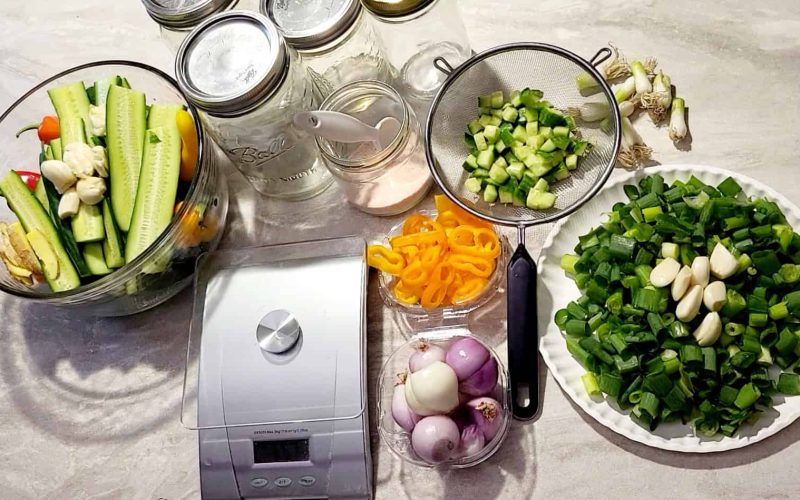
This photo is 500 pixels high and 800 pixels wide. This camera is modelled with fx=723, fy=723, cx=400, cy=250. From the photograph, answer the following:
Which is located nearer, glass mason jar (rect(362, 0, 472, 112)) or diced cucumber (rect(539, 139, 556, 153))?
diced cucumber (rect(539, 139, 556, 153))

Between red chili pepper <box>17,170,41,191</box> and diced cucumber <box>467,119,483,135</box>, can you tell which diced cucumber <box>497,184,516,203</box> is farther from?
red chili pepper <box>17,170,41,191</box>

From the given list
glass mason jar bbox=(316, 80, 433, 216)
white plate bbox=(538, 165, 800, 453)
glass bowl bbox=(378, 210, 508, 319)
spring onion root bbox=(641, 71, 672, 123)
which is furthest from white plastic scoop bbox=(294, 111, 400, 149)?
spring onion root bbox=(641, 71, 672, 123)

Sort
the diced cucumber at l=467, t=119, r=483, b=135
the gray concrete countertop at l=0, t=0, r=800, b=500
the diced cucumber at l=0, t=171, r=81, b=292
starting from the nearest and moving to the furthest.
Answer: the gray concrete countertop at l=0, t=0, r=800, b=500
the diced cucumber at l=0, t=171, r=81, b=292
the diced cucumber at l=467, t=119, r=483, b=135

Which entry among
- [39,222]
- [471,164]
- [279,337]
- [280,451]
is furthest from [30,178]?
[471,164]

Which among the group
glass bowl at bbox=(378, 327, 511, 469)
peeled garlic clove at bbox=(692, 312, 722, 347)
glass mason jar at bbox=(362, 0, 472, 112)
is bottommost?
glass bowl at bbox=(378, 327, 511, 469)

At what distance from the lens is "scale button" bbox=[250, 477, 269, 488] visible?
1238 mm

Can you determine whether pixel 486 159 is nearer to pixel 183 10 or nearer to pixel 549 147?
pixel 549 147

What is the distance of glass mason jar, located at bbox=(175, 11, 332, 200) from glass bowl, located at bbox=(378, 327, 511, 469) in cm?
45

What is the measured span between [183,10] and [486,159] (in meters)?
0.63

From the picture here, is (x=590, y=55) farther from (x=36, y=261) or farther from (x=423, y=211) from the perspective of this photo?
(x=36, y=261)

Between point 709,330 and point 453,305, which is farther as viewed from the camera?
point 453,305

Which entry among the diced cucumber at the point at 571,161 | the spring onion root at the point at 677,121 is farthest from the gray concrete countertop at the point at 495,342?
the diced cucumber at the point at 571,161

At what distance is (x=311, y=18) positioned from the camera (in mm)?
1341

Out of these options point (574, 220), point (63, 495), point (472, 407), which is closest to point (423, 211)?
point (574, 220)
